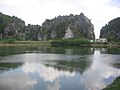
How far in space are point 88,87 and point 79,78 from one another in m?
6.66

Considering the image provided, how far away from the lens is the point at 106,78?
4034cm

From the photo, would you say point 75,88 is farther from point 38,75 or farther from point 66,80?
point 38,75

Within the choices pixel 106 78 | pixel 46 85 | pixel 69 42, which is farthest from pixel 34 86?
pixel 69 42

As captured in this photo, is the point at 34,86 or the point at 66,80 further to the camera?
the point at 66,80

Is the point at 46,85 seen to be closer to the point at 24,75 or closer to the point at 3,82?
the point at 3,82

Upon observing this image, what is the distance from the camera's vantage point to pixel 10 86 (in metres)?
32.9

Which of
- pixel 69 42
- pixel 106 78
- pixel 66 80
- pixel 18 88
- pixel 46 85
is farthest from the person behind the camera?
pixel 69 42

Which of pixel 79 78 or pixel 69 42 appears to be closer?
pixel 79 78

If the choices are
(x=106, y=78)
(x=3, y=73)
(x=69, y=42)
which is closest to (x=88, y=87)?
(x=106, y=78)

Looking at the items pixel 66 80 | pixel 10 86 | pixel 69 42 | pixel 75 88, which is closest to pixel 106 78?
pixel 66 80

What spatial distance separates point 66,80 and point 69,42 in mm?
132772

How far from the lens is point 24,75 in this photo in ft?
138

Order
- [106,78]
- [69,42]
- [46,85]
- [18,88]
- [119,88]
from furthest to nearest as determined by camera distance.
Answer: [69,42], [106,78], [46,85], [18,88], [119,88]

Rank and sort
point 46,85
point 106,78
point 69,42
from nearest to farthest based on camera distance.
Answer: point 46,85 < point 106,78 < point 69,42
